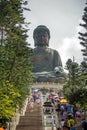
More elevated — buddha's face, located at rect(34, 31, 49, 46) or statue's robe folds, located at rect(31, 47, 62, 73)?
buddha's face, located at rect(34, 31, 49, 46)

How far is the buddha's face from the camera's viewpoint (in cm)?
6575

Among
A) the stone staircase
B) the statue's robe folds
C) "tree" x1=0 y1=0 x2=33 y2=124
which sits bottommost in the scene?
the stone staircase

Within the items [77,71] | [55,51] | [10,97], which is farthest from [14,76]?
[55,51]

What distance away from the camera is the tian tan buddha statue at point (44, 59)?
6084cm

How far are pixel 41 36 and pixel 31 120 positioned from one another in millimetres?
41091

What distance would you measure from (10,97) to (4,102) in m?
1.76

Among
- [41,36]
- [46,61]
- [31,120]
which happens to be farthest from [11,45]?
[41,36]

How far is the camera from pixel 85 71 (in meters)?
30.3

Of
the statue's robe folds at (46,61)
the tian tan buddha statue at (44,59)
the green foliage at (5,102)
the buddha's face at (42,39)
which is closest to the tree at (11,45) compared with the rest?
the green foliage at (5,102)

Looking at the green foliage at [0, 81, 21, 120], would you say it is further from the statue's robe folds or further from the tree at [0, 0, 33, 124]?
the statue's robe folds

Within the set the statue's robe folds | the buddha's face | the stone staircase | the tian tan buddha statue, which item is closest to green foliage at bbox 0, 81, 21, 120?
the stone staircase

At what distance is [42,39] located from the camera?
6575 cm

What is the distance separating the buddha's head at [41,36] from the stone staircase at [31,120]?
35608 millimetres

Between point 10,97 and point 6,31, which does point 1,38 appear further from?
point 10,97
